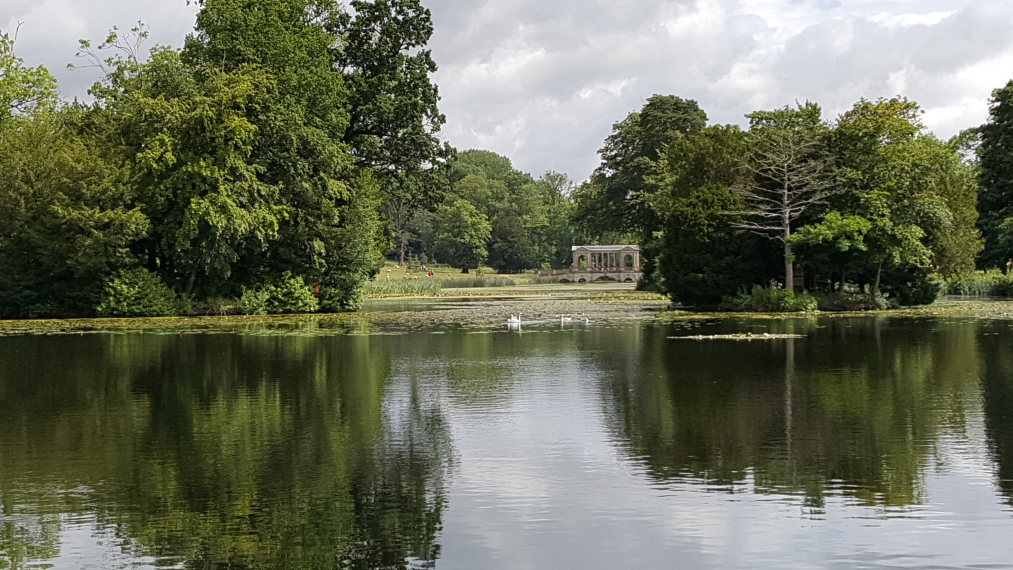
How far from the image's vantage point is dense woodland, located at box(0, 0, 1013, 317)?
42.4 m

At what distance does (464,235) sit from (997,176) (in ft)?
233

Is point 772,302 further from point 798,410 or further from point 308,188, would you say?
point 798,410

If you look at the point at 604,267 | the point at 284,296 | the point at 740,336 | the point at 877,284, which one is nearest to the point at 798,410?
the point at 740,336

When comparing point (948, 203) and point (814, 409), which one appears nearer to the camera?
point (814, 409)

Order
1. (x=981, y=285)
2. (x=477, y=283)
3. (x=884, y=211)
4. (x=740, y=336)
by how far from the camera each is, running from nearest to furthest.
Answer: (x=740, y=336) < (x=884, y=211) < (x=981, y=285) < (x=477, y=283)

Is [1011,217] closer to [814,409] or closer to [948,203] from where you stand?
[948,203]

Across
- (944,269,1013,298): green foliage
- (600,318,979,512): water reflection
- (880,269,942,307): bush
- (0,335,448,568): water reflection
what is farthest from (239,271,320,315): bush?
(944,269,1013,298): green foliage

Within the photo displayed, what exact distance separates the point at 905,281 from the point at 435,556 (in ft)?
131

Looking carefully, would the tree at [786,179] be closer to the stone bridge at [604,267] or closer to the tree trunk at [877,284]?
the tree trunk at [877,284]

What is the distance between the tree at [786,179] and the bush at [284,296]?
1856 centimetres

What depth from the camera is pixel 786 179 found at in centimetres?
4325

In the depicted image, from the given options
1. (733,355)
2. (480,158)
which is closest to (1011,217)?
(733,355)

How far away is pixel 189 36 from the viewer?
163ft

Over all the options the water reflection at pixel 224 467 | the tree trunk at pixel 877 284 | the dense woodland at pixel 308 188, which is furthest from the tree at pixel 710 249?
the water reflection at pixel 224 467
